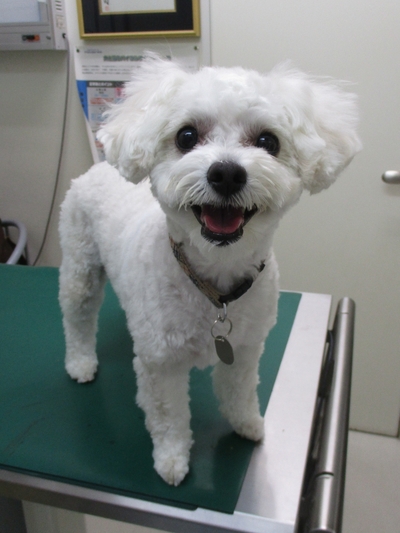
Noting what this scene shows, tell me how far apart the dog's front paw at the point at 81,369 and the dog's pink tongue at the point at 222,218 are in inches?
23.5

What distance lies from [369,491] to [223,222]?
148 cm

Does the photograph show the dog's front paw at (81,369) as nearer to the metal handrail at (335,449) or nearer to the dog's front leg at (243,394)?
the dog's front leg at (243,394)

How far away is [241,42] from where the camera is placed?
4.97 feet

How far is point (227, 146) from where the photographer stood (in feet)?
2.04

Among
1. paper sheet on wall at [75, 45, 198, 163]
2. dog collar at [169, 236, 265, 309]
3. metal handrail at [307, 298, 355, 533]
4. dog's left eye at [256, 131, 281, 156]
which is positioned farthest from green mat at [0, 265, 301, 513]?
paper sheet on wall at [75, 45, 198, 163]

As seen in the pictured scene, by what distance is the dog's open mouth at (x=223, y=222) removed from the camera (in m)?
0.61

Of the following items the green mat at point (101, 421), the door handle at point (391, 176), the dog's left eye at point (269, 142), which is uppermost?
the dog's left eye at point (269, 142)

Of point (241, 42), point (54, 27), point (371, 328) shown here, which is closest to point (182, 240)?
point (241, 42)

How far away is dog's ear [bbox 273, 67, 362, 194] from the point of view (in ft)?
2.15

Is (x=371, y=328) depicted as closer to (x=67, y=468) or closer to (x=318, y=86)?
(x=318, y=86)

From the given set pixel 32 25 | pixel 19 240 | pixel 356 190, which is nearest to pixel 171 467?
pixel 356 190

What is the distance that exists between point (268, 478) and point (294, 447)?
0.32 feet

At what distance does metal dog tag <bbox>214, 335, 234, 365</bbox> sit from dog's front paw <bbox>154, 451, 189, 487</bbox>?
0.20m

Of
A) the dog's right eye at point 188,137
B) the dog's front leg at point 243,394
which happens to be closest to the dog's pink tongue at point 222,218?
the dog's right eye at point 188,137
